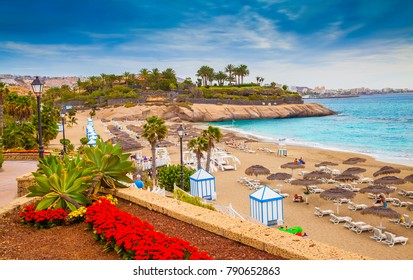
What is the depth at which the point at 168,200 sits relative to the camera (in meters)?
6.80

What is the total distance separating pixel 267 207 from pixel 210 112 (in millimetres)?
77029

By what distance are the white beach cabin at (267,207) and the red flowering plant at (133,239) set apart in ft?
26.9

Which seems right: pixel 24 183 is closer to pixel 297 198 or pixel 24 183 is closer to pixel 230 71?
pixel 297 198

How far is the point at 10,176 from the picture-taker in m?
13.1

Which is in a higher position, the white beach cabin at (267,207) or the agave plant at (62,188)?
the agave plant at (62,188)

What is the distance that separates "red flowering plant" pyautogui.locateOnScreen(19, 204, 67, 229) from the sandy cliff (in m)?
78.0

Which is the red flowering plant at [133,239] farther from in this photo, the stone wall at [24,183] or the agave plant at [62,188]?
the stone wall at [24,183]

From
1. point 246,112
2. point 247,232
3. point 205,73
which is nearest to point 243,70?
point 205,73

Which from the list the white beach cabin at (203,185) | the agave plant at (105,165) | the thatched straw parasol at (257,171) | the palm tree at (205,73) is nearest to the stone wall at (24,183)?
the agave plant at (105,165)

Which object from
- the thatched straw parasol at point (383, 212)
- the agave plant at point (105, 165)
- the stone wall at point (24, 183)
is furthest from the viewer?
the thatched straw parasol at point (383, 212)

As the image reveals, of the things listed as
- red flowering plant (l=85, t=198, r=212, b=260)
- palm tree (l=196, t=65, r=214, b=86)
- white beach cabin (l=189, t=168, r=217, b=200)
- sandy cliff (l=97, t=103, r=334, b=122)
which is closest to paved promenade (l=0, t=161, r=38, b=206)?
red flowering plant (l=85, t=198, r=212, b=260)

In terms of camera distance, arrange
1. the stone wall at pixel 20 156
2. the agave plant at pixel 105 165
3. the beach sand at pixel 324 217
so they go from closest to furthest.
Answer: the agave plant at pixel 105 165 → the beach sand at pixel 324 217 → the stone wall at pixel 20 156

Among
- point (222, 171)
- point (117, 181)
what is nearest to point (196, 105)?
point (222, 171)

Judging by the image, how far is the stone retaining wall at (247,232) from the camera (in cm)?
417
